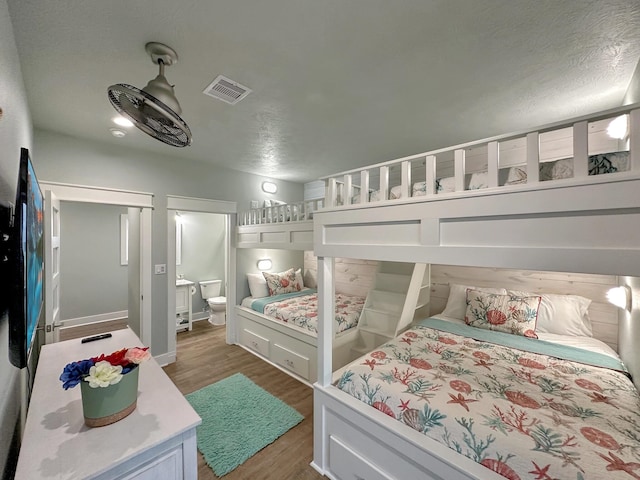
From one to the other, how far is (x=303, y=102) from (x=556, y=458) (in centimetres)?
235

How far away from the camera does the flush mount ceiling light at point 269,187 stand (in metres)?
4.01

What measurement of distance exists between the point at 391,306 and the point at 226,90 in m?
2.58

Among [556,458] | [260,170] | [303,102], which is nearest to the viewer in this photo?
[556,458]

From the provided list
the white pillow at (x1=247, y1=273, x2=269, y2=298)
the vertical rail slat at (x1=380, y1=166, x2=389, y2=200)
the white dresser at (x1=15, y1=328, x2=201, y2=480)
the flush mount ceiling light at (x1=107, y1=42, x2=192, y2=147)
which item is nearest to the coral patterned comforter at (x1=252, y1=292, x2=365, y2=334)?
the white pillow at (x1=247, y1=273, x2=269, y2=298)

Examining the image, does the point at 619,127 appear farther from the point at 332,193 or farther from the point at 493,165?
Answer: the point at 332,193

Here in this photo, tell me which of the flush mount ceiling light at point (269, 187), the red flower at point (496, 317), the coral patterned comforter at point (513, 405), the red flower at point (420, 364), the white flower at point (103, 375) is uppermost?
the flush mount ceiling light at point (269, 187)

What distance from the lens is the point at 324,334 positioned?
1.70m

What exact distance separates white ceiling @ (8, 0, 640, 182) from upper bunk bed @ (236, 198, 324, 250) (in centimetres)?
92

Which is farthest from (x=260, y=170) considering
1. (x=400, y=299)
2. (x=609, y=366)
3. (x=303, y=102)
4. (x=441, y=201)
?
(x=609, y=366)

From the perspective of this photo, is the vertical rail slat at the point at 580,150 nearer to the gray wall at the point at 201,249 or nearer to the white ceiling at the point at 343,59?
the white ceiling at the point at 343,59

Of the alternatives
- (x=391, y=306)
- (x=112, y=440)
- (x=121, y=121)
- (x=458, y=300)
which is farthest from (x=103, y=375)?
(x=458, y=300)

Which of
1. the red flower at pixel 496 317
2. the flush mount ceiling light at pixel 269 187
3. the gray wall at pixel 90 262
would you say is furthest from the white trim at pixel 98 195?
the red flower at pixel 496 317

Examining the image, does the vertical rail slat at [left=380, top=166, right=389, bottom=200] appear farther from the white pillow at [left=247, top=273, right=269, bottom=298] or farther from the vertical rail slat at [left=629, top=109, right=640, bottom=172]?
the white pillow at [left=247, top=273, right=269, bottom=298]

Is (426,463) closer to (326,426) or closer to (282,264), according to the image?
(326,426)
